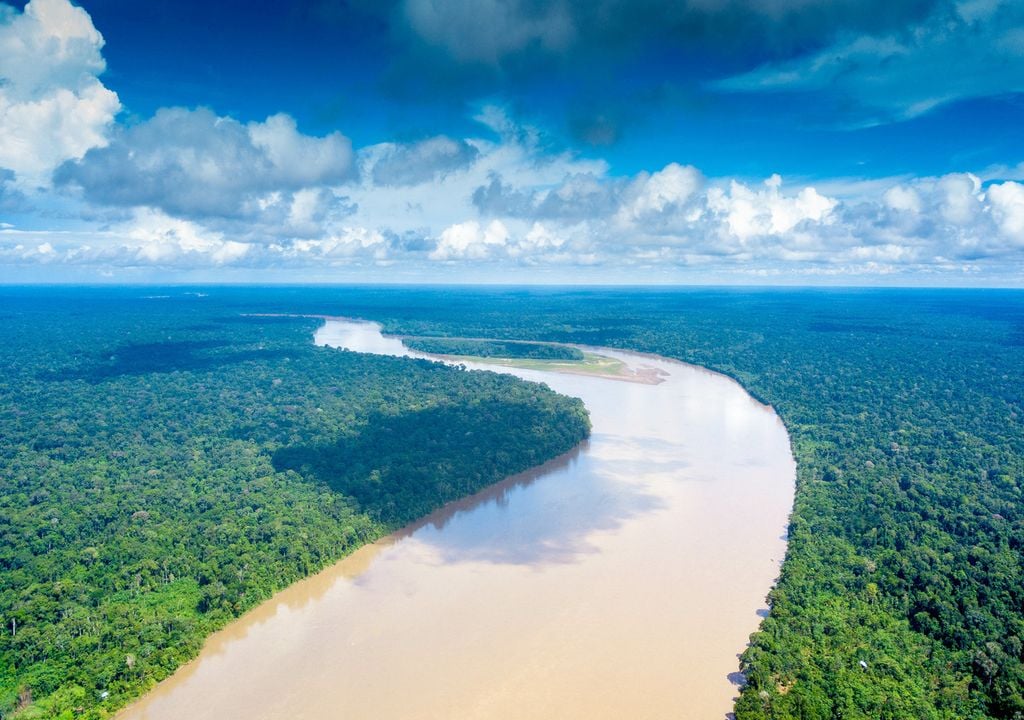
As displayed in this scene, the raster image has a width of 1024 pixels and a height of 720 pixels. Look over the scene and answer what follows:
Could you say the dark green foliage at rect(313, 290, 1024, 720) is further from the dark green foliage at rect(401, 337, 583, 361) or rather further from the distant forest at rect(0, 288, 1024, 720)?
the dark green foliage at rect(401, 337, 583, 361)

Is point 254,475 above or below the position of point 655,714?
above

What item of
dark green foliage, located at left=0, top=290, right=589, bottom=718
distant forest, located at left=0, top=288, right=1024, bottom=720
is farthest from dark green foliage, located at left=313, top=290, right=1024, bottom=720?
dark green foliage, located at left=0, top=290, right=589, bottom=718

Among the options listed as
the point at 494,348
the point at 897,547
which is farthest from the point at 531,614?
the point at 494,348

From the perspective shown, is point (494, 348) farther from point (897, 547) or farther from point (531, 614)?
point (531, 614)

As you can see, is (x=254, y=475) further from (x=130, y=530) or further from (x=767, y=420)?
(x=767, y=420)

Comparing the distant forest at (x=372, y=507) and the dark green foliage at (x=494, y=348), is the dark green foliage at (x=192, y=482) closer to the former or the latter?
the distant forest at (x=372, y=507)

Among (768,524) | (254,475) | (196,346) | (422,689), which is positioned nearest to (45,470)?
(254,475)
